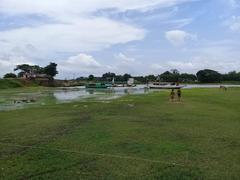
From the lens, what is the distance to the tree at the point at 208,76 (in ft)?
536

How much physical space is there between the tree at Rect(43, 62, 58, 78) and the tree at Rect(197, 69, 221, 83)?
63371 millimetres

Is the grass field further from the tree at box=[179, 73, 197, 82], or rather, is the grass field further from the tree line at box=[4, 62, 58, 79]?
the tree at box=[179, 73, 197, 82]

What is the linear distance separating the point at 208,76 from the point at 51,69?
215ft

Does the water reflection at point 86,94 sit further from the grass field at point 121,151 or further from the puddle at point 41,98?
the grass field at point 121,151

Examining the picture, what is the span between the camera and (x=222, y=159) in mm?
10773

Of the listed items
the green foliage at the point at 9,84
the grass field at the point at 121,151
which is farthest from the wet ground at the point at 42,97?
the green foliage at the point at 9,84

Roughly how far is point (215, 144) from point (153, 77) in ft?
604

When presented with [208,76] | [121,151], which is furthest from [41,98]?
[208,76]

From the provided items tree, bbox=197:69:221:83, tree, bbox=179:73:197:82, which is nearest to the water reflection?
tree, bbox=197:69:221:83

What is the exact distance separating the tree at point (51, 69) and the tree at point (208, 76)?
63.4 meters

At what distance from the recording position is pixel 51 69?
490 ft

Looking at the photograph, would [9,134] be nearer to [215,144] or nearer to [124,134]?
[124,134]

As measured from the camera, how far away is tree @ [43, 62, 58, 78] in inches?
5827

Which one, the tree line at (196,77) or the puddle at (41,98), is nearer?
the puddle at (41,98)
